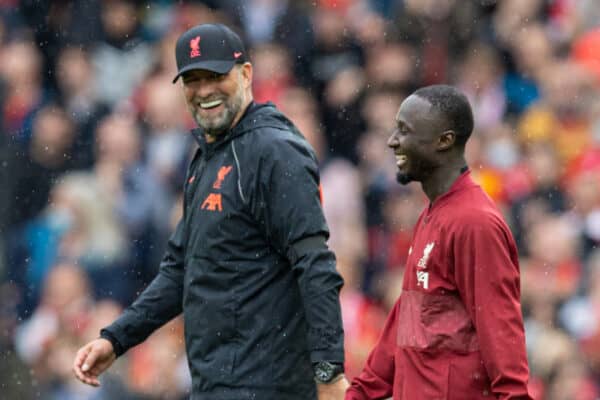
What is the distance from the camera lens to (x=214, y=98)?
18.4 ft

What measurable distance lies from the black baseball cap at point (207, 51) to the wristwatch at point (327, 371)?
1.29 metres

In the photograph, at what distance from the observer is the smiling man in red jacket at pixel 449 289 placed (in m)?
4.47

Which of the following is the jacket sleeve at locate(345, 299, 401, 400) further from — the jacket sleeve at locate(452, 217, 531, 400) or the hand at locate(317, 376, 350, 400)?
the jacket sleeve at locate(452, 217, 531, 400)

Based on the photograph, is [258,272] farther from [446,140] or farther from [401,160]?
[446,140]

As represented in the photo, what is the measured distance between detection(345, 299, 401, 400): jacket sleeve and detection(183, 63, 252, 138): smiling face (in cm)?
112

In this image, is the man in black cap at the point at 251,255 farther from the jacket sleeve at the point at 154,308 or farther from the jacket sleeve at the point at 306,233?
the jacket sleeve at the point at 154,308

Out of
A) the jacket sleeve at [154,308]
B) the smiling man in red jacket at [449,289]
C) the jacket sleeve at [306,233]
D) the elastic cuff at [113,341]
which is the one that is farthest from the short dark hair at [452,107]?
the elastic cuff at [113,341]

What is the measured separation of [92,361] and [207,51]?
55.1 inches

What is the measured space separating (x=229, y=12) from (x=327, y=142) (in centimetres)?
134

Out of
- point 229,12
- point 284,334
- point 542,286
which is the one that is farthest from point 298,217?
point 229,12

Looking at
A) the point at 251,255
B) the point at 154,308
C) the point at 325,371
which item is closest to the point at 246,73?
the point at 251,255

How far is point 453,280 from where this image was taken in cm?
464

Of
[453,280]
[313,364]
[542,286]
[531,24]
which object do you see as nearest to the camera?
[453,280]

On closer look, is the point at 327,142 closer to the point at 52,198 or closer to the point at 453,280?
the point at 52,198
